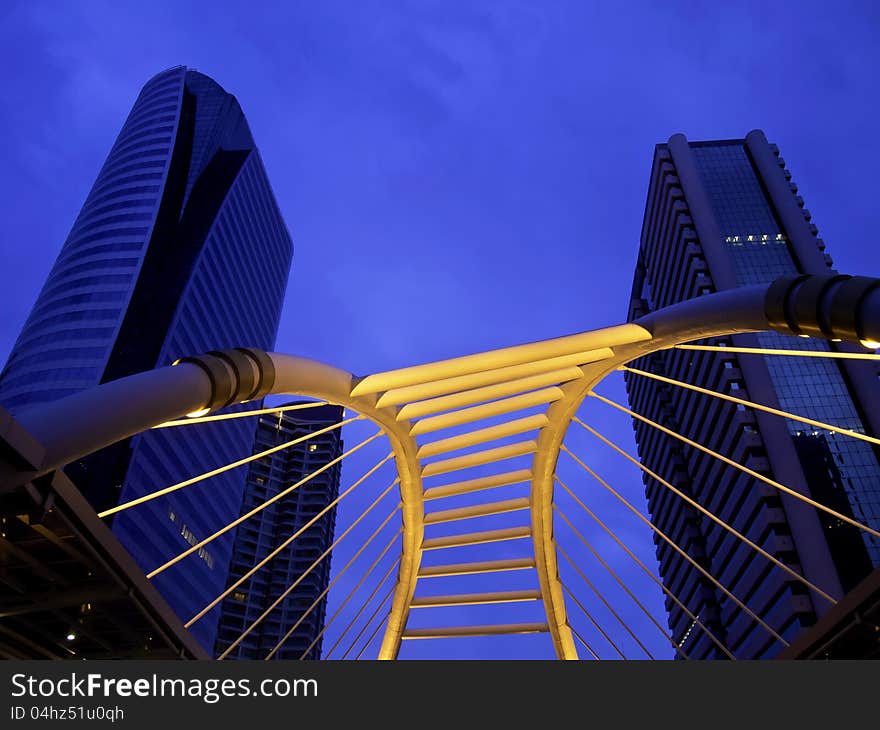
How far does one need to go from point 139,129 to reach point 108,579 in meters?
110

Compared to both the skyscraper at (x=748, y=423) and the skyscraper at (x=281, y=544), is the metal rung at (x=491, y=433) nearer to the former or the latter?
the skyscraper at (x=748, y=423)

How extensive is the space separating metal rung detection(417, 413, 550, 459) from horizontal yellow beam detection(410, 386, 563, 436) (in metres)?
0.89

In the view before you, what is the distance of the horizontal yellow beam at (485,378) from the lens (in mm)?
13250

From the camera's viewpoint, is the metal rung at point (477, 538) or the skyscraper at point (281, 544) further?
the skyscraper at point (281, 544)

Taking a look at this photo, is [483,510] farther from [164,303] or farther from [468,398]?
[164,303]

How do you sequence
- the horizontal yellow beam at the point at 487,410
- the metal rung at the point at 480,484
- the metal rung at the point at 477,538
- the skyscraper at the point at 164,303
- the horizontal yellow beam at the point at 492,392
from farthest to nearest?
the skyscraper at the point at 164,303 < the metal rung at the point at 477,538 < the metal rung at the point at 480,484 < the horizontal yellow beam at the point at 487,410 < the horizontal yellow beam at the point at 492,392

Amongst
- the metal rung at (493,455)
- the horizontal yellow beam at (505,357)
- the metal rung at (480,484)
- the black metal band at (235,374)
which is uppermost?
the metal rung at (493,455)

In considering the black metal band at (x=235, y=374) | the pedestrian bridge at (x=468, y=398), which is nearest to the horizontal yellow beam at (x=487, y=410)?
the pedestrian bridge at (x=468, y=398)

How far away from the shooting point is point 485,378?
1323 centimetres

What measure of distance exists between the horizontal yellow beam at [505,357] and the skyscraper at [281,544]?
10538cm

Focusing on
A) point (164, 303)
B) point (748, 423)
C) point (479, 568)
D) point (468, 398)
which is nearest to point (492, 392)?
point (468, 398)

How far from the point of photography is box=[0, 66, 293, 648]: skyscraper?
239 feet

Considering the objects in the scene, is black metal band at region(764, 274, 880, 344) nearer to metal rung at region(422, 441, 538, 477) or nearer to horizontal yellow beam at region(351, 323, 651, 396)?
horizontal yellow beam at region(351, 323, 651, 396)

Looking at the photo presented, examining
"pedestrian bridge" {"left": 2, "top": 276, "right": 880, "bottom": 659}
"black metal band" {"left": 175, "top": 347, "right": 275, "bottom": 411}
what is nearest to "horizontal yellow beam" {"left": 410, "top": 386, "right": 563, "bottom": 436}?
"pedestrian bridge" {"left": 2, "top": 276, "right": 880, "bottom": 659}
